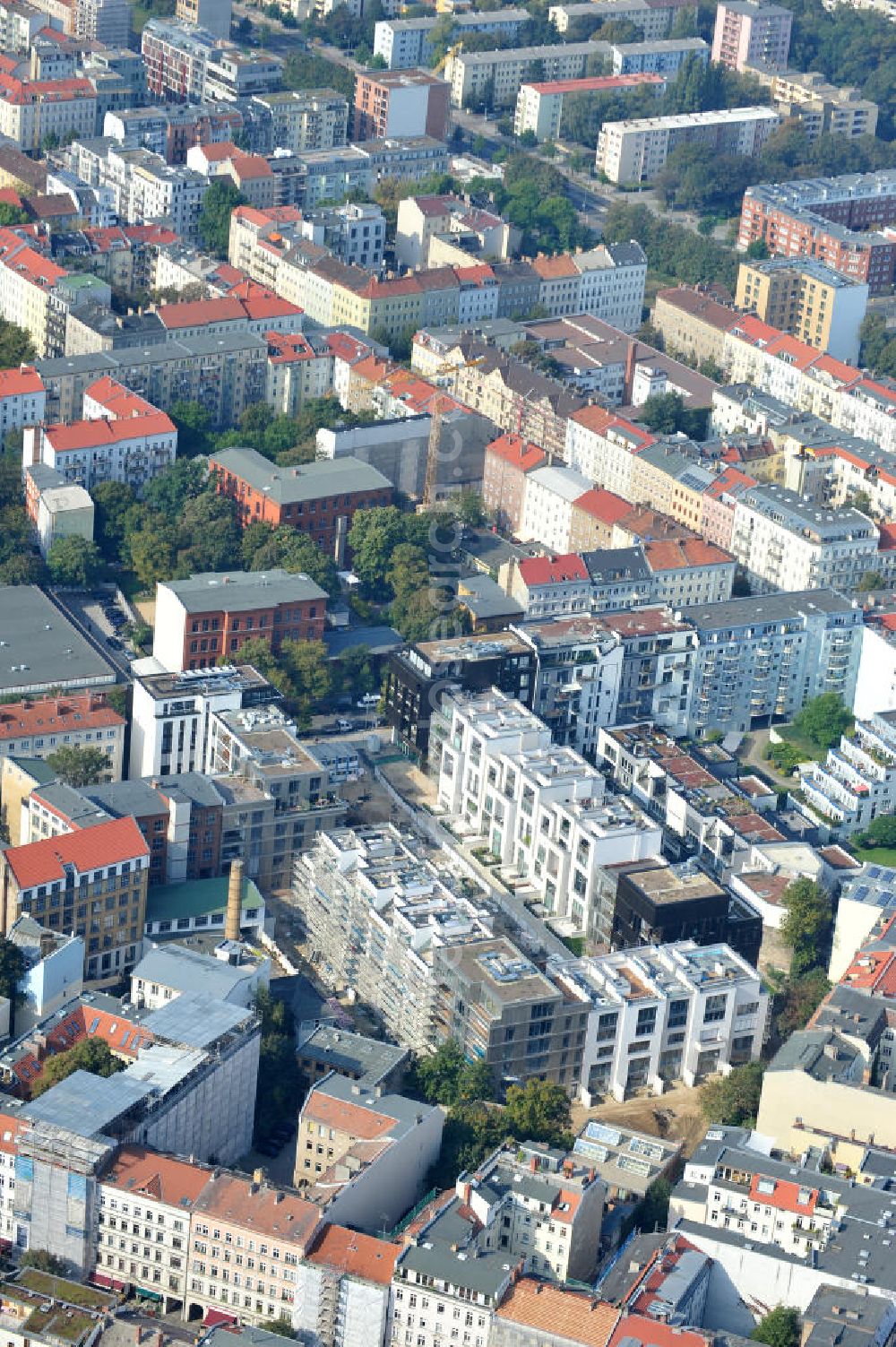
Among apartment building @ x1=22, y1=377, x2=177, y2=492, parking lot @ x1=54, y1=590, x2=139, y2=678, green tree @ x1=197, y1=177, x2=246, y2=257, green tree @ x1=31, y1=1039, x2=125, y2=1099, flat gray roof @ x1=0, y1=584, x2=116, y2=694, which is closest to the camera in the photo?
green tree @ x1=31, y1=1039, x2=125, y2=1099

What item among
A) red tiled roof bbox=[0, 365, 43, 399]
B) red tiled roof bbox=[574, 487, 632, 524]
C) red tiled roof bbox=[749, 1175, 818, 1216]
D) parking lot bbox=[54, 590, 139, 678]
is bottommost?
parking lot bbox=[54, 590, 139, 678]

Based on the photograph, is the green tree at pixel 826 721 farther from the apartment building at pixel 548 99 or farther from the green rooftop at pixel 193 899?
the apartment building at pixel 548 99

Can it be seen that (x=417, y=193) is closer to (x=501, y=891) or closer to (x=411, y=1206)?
(x=501, y=891)

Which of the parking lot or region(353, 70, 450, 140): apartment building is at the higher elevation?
region(353, 70, 450, 140): apartment building

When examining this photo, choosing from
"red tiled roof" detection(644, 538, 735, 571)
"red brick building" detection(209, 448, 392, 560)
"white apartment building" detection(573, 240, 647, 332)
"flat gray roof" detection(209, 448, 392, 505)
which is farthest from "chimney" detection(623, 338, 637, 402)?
"red tiled roof" detection(644, 538, 735, 571)

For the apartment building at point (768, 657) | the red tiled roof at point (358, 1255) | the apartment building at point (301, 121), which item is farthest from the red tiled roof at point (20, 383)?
the red tiled roof at point (358, 1255)

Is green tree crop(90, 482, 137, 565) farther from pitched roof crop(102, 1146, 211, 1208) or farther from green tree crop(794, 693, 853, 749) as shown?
pitched roof crop(102, 1146, 211, 1208)

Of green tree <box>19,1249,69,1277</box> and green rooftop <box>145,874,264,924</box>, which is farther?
green rooftop <box>145,874,264,924</box>
